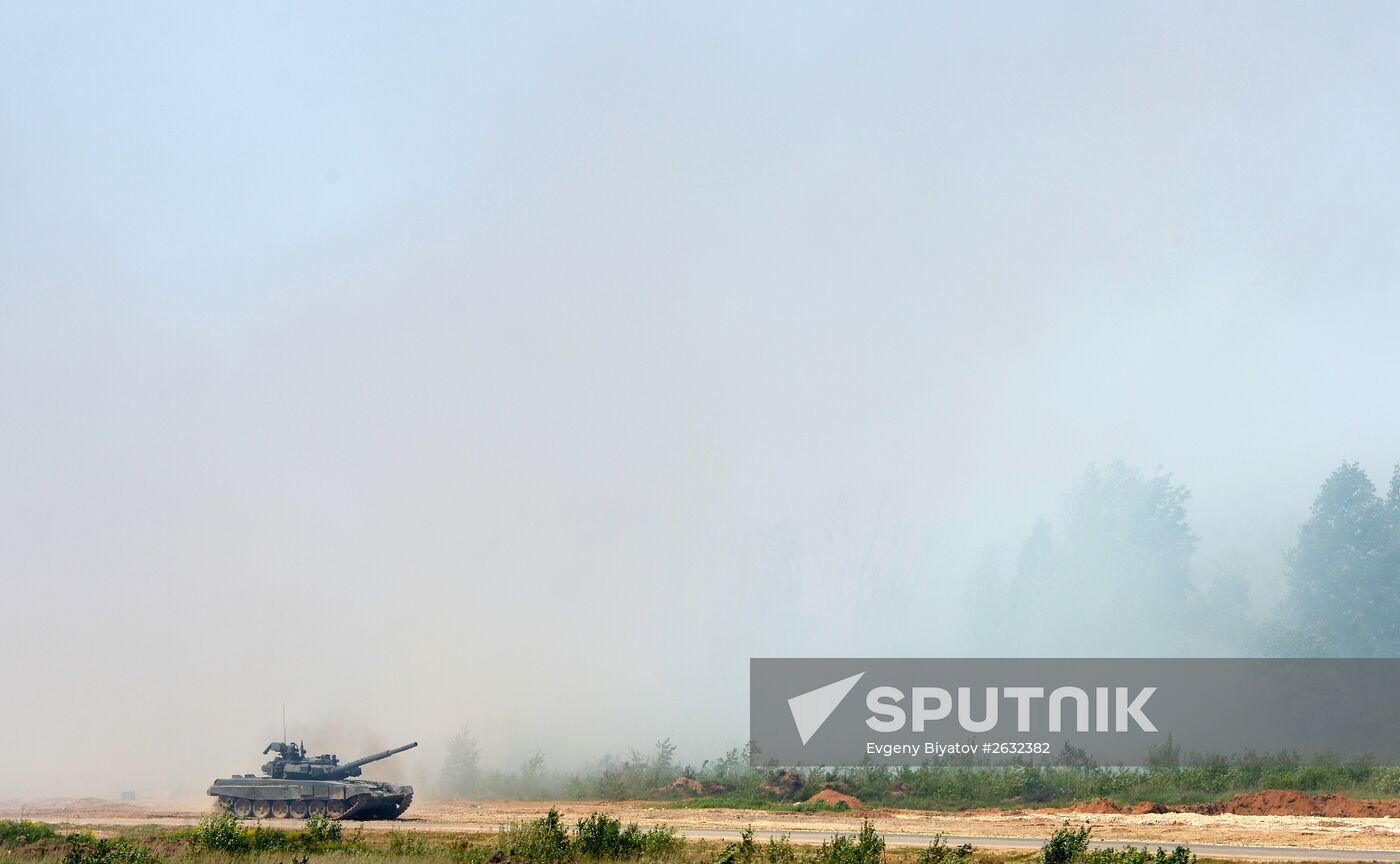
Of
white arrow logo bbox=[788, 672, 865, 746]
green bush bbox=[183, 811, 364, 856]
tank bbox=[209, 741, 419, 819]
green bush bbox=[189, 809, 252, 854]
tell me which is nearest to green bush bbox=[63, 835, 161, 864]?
green bush bbox=[189, 809, 252, 854]

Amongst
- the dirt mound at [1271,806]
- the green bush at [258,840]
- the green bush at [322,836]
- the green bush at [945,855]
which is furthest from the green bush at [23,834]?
the dirt mound at [1271,806]

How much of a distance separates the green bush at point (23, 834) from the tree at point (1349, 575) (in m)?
66.2

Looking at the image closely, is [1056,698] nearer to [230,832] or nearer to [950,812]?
[950,812]

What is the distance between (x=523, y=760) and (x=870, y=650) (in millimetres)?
29491

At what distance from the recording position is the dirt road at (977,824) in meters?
34.6

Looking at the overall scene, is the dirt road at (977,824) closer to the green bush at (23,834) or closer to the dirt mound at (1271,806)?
the dirt mound at (1271,806)

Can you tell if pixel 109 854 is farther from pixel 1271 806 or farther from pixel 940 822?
pixel 1271 806

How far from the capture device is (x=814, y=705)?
2559 inches

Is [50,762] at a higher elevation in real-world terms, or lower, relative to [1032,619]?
lower

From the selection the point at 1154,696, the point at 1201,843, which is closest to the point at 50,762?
the point at 1154,696

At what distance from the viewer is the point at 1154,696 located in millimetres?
68312

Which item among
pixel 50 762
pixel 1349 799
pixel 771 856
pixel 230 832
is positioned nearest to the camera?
pixel 771 856

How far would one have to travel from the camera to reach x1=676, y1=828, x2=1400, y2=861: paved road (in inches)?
1214

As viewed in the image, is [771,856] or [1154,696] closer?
[771,856]
